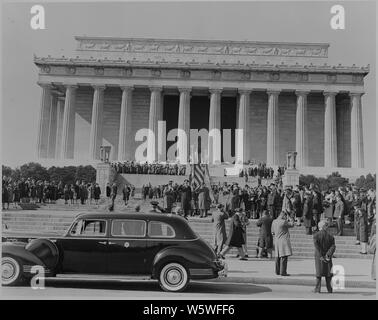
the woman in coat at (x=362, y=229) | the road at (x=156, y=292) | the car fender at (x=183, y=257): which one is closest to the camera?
the car fender at (x=183, y=257)

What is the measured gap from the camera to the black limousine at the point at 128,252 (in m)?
13.0

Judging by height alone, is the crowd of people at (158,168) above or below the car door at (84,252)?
above

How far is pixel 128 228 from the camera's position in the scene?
13.3 meters

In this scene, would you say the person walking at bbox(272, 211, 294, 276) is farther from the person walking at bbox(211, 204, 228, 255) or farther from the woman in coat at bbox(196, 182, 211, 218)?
the woman in coat at bbox(196, 182, 211, 218)

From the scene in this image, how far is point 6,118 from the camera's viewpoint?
17.7 m

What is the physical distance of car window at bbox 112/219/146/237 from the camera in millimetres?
13289

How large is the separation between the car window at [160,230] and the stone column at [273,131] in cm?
2112

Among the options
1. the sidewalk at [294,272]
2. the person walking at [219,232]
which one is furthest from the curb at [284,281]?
the person walking at [219,232]

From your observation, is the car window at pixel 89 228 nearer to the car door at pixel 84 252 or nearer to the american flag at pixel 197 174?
the car door at pixel 84 252

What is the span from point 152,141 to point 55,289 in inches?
291

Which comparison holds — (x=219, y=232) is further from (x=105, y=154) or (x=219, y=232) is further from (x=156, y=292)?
(x=105, y=154)

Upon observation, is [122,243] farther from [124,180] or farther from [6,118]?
[124,180]

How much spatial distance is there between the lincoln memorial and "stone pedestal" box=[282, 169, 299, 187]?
24.9 ft

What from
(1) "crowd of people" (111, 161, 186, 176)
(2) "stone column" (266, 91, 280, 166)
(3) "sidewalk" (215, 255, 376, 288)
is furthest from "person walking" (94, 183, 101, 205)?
(2) "stone column" (266, 91, 280, 166)
